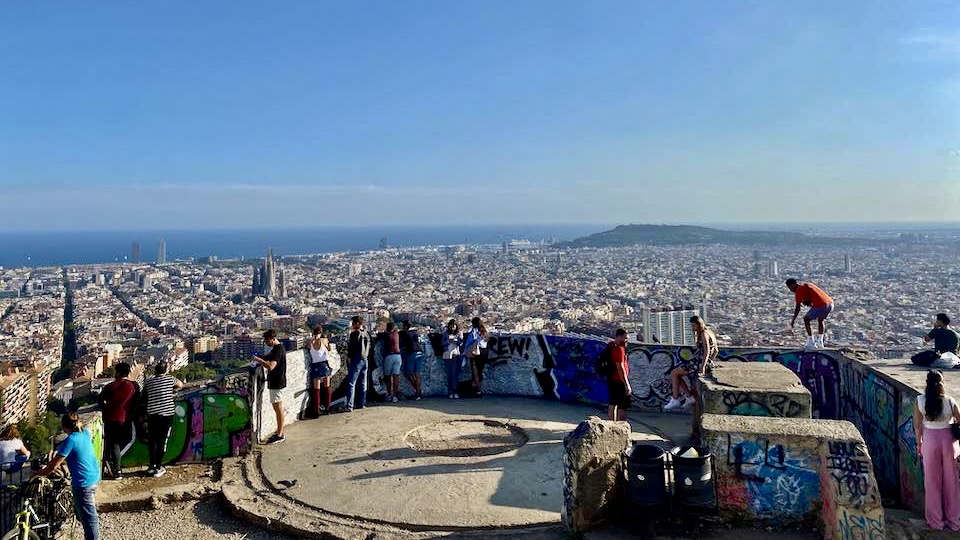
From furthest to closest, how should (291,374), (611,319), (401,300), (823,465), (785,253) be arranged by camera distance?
(785,253) → (401,300) → (611,319) → (291,374) → (823,465)

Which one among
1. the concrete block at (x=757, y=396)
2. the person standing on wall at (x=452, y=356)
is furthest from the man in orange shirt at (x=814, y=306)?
the person standing on wall at (x=452, y=356)

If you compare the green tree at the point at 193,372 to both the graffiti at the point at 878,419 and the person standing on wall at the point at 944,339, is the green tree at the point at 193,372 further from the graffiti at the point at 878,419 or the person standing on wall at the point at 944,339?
the person standing on wall at the point at 944,339

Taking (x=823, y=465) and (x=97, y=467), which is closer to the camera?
(x=823, y=465)

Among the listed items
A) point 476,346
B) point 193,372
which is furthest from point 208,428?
point 193,372

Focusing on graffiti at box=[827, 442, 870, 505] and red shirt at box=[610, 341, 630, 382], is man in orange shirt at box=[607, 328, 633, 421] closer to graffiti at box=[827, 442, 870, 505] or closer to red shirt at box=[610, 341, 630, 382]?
red shirt at box=[610, 341, 630, 382]

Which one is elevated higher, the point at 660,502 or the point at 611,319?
the point at 660,502

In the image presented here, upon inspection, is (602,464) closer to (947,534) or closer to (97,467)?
(947,534)

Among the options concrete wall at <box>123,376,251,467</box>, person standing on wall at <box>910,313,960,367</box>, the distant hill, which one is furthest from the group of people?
the distant hill

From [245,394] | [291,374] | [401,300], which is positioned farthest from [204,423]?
[401,300]
